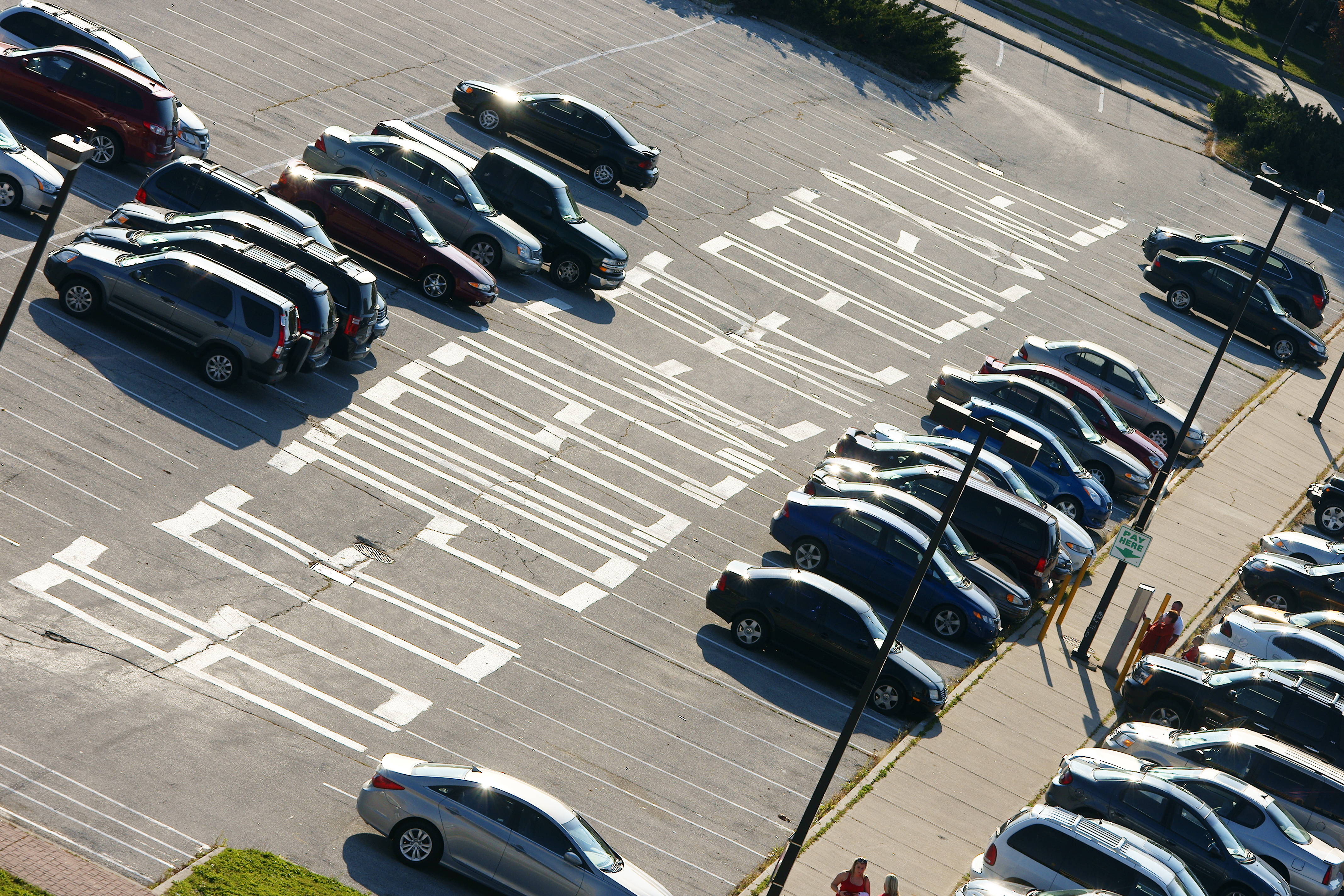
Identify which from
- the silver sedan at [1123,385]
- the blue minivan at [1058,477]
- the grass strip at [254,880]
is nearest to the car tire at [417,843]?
the grass strip at [254,880]

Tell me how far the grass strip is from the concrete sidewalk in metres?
5.63

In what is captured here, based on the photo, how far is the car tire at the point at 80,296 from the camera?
2259 cm

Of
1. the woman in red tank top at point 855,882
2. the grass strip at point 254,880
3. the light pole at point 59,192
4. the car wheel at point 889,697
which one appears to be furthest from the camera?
the car wheel at point 889,697

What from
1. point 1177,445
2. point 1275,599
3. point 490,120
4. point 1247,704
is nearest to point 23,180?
point 490,120

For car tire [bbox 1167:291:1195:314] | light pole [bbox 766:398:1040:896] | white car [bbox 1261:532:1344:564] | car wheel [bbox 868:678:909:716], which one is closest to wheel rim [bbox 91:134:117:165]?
car wheel [bbox 868:678:909:716]

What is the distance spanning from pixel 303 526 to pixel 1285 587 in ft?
57.5

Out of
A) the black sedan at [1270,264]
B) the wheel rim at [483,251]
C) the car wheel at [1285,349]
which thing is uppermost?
the black sedan at [1270,264]

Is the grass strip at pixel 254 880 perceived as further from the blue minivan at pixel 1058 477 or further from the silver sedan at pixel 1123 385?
the silver sedan at pixel 1123 385

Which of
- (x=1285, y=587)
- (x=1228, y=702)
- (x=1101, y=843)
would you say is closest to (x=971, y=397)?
(x=1285, y=587)

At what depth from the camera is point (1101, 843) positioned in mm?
17250

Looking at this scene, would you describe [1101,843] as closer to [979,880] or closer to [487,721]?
[979,880]

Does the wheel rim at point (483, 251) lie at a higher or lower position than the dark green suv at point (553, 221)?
lower

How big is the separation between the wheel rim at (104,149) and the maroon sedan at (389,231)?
311 centimetres

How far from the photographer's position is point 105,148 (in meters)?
27.4
